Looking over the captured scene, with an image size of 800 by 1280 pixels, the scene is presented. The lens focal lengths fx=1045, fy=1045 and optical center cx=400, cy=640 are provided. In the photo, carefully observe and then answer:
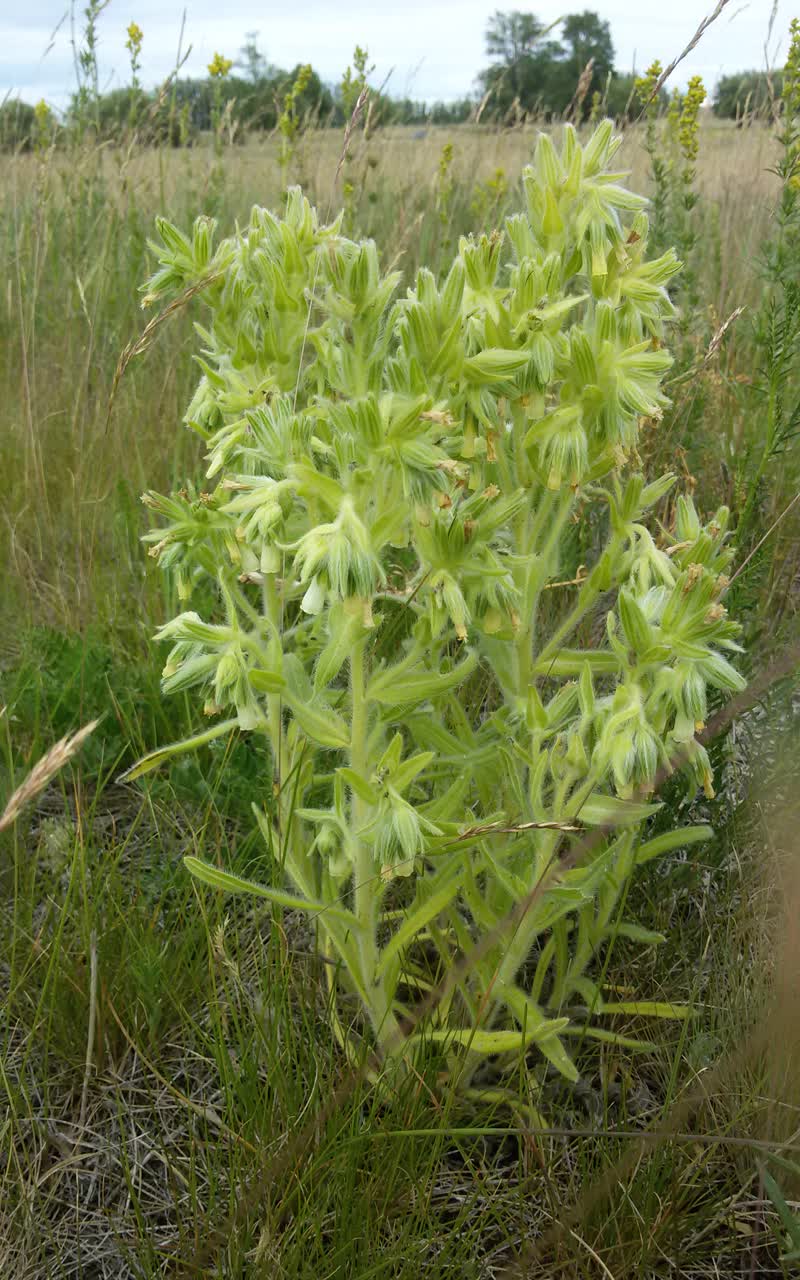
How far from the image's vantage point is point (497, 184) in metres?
4.83

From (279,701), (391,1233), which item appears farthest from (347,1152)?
(279,701)

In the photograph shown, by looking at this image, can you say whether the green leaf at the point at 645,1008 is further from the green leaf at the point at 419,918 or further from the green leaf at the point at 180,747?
the green leaf at the point at 180,747

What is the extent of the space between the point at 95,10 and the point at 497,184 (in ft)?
6.07

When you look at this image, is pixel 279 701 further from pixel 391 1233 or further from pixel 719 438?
pixel 719 438

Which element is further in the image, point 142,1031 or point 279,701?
point 142,1031

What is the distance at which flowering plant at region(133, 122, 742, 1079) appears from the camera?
1441mm

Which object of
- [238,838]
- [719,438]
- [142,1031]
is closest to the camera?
[142,1031]

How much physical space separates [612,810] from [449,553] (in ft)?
1.59

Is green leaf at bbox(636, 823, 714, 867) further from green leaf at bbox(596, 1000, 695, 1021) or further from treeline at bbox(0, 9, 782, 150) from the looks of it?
treeline at bbox(0, 9, 782, 150)

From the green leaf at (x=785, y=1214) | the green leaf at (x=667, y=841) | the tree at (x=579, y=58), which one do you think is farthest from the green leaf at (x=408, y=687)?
the tree at (x=579, y=58)

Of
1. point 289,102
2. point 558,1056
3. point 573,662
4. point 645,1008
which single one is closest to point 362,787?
point 573,662

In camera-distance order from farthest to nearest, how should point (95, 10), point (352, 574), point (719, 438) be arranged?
1. point (95, 10)
2. point (719, 438)
3. point (352, 574)

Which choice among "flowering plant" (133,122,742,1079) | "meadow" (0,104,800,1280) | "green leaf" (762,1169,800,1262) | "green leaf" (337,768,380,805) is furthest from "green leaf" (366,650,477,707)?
"green leaf" (762,1169,800,1262)

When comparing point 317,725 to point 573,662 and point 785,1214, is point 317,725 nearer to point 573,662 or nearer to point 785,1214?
point 573,662
